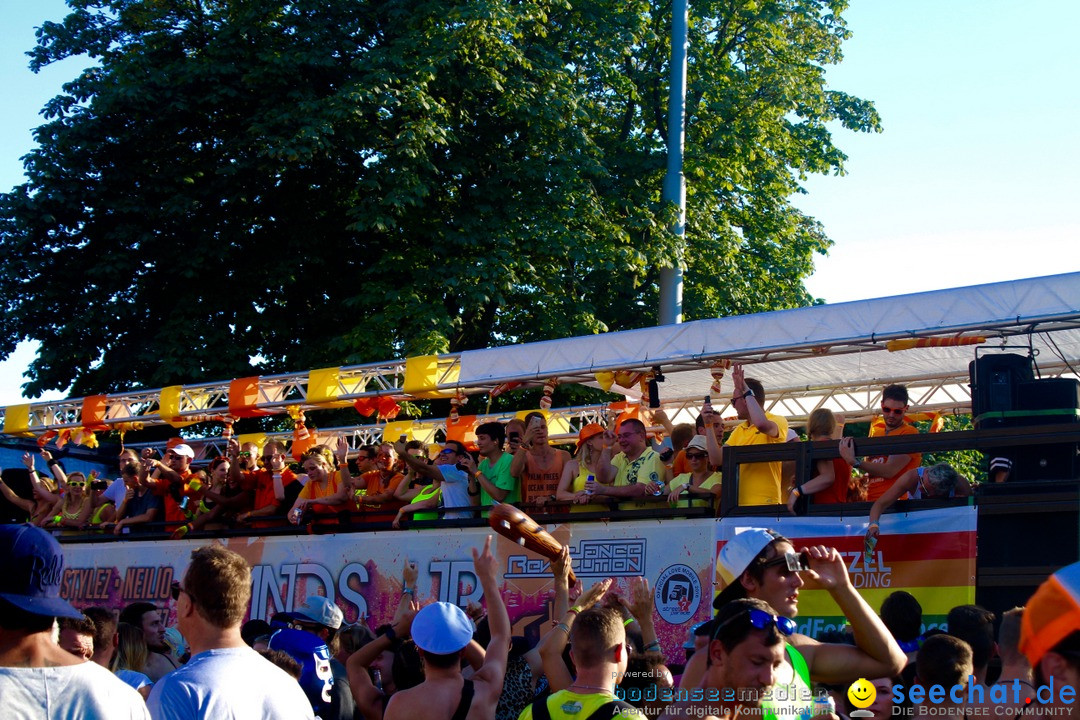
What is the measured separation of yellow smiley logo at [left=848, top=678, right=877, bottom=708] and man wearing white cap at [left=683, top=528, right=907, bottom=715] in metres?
0.72

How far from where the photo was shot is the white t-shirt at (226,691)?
12.4 ft

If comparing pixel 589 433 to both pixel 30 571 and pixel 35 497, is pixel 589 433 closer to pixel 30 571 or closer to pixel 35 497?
pixel 30 571

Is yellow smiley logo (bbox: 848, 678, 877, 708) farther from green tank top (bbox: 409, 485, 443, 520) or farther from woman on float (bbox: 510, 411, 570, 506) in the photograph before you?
green tank top (bbox: 409, 485, 443, 520)

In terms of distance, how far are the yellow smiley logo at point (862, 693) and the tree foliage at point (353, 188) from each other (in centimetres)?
1397

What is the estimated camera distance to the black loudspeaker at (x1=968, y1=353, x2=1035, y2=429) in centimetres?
797

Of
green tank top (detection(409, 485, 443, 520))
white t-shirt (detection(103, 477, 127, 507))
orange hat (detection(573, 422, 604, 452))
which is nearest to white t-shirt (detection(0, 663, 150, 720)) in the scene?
orange hat (detection(573, 422, 604, 452))

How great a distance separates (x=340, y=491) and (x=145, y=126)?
37.6 feet

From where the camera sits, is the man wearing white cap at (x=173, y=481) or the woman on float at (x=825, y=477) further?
the man wearing white cap at (x=173, y=481)

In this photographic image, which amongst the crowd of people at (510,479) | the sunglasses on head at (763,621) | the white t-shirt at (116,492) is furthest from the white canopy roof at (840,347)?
the sunglasses on head at (763,621)

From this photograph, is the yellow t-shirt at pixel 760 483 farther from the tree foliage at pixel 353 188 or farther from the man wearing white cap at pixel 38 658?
the tree foliage at pixel 353 188

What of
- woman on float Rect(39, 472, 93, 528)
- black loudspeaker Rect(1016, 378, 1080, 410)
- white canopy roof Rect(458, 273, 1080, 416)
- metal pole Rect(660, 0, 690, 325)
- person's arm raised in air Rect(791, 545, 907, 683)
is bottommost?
person's arm raised in air Rect(791, 545, 907, 683)

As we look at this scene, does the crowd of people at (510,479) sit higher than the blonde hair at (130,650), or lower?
higher

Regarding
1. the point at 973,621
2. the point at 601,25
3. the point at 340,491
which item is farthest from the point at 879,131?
the point at 973,621

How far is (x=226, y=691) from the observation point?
385cm
